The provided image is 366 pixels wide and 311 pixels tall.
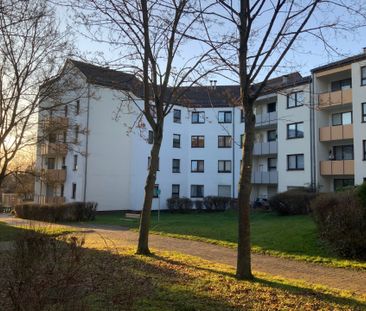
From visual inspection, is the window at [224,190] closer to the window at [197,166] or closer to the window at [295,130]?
the window at [197,166]

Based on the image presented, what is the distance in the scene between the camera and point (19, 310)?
4008mm

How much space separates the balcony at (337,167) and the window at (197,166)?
16.9m

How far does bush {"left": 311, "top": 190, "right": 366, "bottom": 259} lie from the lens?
13.1 m

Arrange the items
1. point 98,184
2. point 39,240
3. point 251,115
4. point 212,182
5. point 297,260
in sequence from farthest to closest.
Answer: point 212,182, point 98,184, point 297,260, point 251,115, point 39,240

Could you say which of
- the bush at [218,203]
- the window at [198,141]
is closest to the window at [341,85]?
the bush at [218,203]

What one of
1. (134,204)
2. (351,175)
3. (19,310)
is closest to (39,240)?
(19,310)

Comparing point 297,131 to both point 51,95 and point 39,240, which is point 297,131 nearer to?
point 51,95

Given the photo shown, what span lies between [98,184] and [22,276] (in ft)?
124

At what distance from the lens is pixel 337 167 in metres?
34.1

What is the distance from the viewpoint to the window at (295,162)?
123ft

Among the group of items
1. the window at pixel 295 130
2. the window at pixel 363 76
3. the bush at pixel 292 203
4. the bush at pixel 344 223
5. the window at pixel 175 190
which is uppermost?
the window at pixel 363 76

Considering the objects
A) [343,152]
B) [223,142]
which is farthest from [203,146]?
[343,152]

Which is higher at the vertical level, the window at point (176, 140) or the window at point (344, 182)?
the window at point (176, 140)

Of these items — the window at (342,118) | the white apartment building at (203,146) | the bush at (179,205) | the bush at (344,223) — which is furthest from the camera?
the bush at (179,205)
